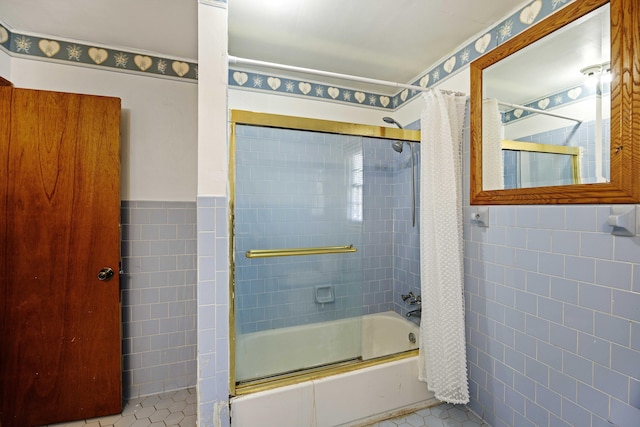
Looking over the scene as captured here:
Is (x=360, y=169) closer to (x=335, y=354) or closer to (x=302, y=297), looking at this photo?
(x=302, y=297)

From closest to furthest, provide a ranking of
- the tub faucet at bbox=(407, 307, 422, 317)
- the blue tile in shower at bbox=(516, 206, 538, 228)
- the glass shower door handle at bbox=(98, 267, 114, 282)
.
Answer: the blue tile in shower at bbox=(516, 206, 538, 228) < the glass shower door handle at bbox=(98, 267, 114, 282) < the tub faucet at bbox=(407, 307, 422, 317)

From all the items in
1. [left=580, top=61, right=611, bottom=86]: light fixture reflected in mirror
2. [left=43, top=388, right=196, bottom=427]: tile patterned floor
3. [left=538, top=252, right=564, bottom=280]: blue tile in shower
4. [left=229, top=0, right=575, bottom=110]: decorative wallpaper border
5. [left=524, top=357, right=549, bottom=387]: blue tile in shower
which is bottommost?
[left=43, top=388, right=196, bottom=427]: tile patterned floor

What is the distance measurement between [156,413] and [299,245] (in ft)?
4.37

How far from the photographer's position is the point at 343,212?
194 cm

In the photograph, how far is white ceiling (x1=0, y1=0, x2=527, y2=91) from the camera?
145 centimetres

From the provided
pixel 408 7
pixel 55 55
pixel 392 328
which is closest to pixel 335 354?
pixel 392 328

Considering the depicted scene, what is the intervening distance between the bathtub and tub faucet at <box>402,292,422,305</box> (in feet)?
0.64

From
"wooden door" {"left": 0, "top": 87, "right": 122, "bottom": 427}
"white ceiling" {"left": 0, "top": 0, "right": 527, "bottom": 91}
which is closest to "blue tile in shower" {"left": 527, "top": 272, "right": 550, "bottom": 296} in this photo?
"white ceiling" {"left": 0, "top": 0, "right": 527, "bottom": 91}

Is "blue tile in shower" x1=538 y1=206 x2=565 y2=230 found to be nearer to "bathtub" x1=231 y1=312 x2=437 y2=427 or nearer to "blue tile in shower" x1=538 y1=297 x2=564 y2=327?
"blue tile in shower" x1=538 y1=297 x2=564 y2=327

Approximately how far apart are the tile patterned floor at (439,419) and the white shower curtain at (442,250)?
122 mm

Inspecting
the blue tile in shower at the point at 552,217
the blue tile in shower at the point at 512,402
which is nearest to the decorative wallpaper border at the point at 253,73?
the blue tile in shower at the point at 552,217

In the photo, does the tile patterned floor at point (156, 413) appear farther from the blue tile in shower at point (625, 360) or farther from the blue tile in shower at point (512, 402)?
the blue tile in shower at point (625, 360)

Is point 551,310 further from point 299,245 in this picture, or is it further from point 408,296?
point 299,245

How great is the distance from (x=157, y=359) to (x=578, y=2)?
9.72 ft
